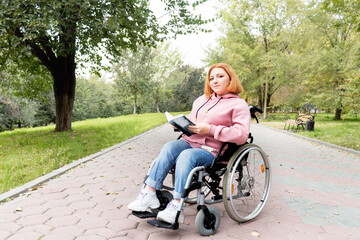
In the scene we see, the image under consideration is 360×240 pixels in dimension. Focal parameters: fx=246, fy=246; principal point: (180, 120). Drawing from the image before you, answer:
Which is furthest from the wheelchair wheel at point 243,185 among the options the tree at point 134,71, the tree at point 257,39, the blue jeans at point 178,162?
the tree at point 134,71

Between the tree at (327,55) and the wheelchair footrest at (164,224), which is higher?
the tree at (327,55)

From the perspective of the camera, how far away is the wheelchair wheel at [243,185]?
7.38 feet

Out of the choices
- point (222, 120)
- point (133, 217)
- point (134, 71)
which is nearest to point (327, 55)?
point (134, 71)

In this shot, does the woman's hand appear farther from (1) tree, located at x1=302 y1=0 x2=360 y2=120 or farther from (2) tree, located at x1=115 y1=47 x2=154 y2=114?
(2) tree, located at x1=115 y1=47 x2=154 y2=114

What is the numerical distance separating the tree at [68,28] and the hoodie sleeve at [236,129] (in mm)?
5010

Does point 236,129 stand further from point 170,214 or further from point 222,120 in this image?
point 170,214

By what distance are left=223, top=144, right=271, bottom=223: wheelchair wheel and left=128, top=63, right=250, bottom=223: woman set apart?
213mm

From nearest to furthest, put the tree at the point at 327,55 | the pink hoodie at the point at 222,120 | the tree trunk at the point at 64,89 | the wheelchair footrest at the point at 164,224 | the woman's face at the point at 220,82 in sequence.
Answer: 1. the wheelchair footrest at the point at 164,224
2. the pink hoodie at the point at 222,120
3. the woman's face at the point at 220,82
4. the tree trunk at the point at 64,89
5. the tree at the point at 327,55

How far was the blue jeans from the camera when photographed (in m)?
2.14

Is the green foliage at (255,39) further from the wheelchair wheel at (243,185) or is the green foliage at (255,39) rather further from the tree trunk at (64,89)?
the wheelchair wheel at (243,185)

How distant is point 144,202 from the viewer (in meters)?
2.27

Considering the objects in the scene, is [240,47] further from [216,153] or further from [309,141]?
[216,153]

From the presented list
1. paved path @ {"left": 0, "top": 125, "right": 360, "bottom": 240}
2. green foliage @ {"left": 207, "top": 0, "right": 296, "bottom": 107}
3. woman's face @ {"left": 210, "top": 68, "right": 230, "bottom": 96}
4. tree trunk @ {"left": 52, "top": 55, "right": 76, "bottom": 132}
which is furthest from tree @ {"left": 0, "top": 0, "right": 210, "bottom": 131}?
green foliage @ {"left": 207, "top": 0, "right": 296, "bottom": 107}

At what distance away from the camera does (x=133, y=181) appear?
12.9 ft
